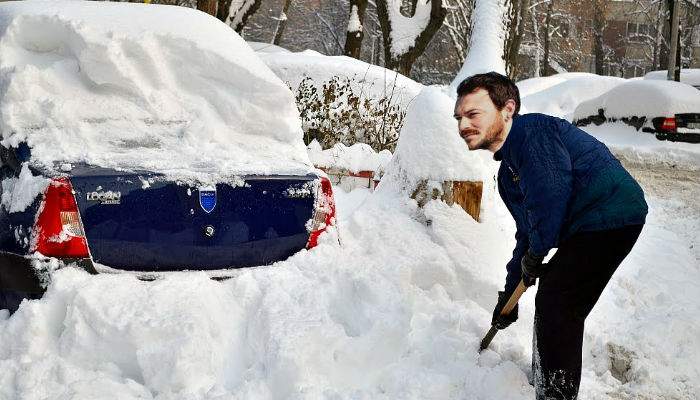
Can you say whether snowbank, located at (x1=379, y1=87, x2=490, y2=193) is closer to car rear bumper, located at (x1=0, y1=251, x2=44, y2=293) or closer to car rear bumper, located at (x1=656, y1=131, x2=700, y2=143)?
car rear bumper, located at (x1=0, y1=251, x2=44, y2=293)

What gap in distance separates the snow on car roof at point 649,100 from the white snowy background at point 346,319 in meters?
8.35

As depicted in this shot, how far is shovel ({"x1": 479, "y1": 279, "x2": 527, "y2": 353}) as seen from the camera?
299cm

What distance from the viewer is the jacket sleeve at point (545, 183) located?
252 centimetres

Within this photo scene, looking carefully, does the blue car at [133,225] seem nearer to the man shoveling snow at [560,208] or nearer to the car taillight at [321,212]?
the car taillight at [321,212]

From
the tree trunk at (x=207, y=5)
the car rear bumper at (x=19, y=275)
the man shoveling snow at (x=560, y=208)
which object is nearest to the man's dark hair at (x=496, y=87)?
the man shoveling snow at (x=560, y=208)

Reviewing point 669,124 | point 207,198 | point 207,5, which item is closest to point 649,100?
point 669,124

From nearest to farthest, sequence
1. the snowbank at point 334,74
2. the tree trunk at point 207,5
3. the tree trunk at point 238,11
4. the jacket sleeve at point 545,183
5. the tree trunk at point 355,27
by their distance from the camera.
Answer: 1. the jacket sleeve at point 545,183
2. the snowbank at point 334,74
3. the tree trunk at point 207,5
4. the tree trunk at point 355,27
5. the tree trunk at point 238,11

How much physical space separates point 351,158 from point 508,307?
404cm

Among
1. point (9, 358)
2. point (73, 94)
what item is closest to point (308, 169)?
point (73, 94)

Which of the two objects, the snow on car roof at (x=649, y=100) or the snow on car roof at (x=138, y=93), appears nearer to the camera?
the snow on car roof at (x=138, y=93)

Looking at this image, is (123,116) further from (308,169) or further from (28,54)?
(308,169)

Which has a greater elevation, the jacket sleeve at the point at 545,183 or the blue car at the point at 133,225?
the jacket sleeve at the point at 545,183

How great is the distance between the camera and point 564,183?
2.52 m

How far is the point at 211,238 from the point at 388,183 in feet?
6.81
